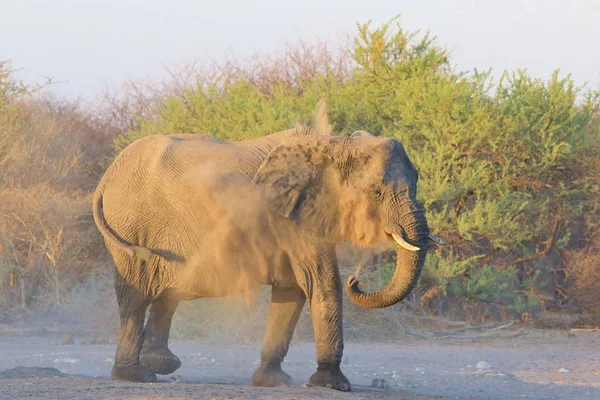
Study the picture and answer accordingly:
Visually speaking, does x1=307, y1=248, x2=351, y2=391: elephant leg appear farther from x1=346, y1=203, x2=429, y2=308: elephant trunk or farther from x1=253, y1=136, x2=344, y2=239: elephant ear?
x1=346, y1=203, x2=429, y2=308: elephant trunk

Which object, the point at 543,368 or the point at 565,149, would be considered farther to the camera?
the point at 565,149

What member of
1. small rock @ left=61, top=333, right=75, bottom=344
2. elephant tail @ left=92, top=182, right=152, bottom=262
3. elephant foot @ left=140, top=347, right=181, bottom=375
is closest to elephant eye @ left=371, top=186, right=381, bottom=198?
elephant tail @ left=92, top=182, right=152, bottom=262

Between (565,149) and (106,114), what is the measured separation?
19.0 meters

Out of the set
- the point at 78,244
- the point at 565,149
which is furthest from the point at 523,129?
the point at 78,244

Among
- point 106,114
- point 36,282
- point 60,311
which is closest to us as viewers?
point 60,311

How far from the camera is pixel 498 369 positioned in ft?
39.5

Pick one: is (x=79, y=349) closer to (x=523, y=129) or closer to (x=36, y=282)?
(x=36, y=282)

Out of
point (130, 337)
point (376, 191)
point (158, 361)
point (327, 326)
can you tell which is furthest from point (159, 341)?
point (376, 191)

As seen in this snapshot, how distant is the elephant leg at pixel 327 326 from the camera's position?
330 inches

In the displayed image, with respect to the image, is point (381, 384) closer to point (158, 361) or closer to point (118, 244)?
point (158, 361)

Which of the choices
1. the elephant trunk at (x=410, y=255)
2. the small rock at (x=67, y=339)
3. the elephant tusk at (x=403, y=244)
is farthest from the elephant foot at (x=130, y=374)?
the small rock at (x=67, y=339)

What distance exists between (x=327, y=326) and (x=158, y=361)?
1.83 meters

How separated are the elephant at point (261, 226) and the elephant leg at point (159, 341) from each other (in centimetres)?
1

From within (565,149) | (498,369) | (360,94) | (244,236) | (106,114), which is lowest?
(498,369)
